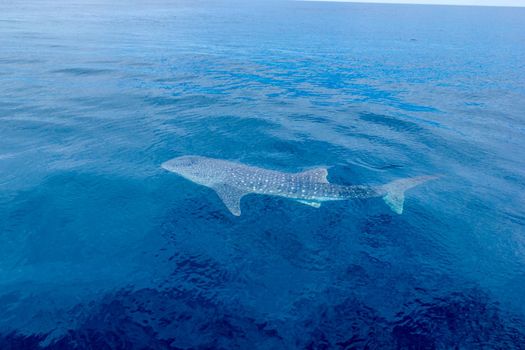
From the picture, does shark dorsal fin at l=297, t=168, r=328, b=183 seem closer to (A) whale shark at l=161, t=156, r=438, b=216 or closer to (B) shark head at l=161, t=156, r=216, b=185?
(A) whale shark at l=161, t=156, r=438, b=216

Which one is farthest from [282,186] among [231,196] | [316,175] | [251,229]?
[251,229]

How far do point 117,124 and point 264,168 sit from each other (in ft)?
42.6

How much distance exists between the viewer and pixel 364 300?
35.4ft

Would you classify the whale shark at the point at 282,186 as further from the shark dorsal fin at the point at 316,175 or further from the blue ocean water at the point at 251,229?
the blue ocean water at the point at 251,229

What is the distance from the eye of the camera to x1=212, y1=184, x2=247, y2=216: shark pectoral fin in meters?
14.8

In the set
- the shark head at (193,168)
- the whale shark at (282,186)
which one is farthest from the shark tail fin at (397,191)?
the shark head at (193,168)

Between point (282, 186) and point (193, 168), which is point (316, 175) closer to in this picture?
point (282, 186)

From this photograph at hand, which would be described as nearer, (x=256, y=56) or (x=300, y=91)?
(x=300, y=91)

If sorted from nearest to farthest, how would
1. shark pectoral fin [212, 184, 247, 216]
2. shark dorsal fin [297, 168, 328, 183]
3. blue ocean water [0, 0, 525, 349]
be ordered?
blue ocean water [0, 0, 525, 349] → shark pectoral fin [212, 184, 247, 216] → shark dorsal fin [297, 168, 328, 183]

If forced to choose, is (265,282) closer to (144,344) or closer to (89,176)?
(144,344)

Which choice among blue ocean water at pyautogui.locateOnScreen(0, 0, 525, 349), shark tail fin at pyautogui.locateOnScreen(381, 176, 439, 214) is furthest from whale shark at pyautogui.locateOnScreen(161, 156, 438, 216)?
blue ocean water at pyautogui.locateOnScreen(0, 0, 525, 349)

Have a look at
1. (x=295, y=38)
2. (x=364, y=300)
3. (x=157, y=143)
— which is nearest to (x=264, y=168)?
(x=157, y=143)

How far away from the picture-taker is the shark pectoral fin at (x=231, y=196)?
48.6ft

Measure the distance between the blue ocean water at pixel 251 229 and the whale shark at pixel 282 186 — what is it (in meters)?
0.44
